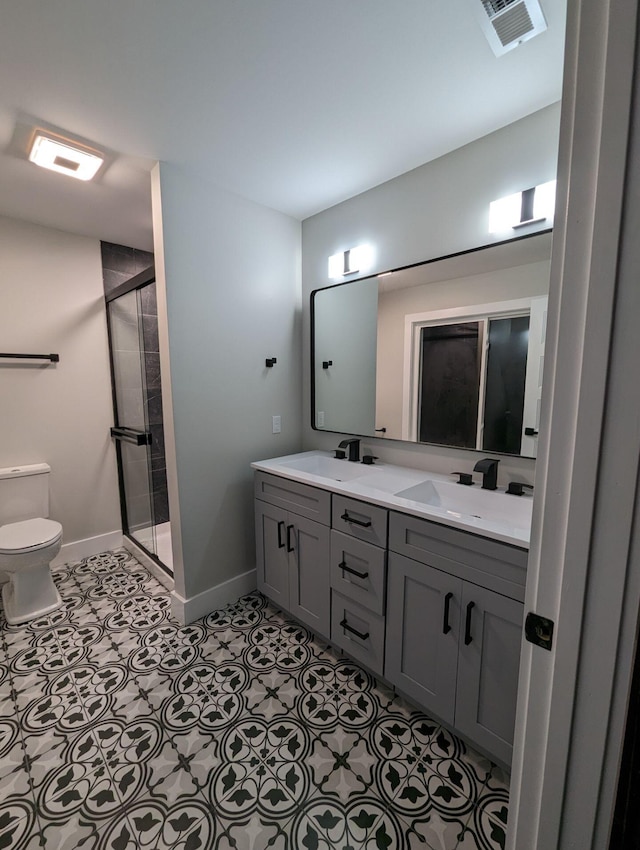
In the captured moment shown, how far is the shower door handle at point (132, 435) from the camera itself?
2.52 metres

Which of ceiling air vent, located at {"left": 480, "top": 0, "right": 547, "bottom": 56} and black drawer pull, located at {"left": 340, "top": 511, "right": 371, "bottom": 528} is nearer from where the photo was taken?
ceiling air vent, located at {"left": 480, "top": 0, "right": 547, "bottom": 56}

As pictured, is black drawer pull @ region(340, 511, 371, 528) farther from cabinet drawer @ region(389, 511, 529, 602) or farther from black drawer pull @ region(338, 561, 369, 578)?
black drawer pull @ region(338, 561, 369, 578)

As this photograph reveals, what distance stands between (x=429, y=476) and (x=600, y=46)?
1603mm

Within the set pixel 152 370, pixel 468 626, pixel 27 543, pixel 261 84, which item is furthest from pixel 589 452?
pixel 152 370

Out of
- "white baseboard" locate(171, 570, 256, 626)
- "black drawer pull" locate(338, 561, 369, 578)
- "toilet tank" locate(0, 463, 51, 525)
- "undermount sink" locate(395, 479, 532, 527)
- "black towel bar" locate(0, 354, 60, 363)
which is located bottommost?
"white baseboard" locate(171, 570, 256, 626)

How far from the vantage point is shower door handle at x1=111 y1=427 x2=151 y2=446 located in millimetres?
2521

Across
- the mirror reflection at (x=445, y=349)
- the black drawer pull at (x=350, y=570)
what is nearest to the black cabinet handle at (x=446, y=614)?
the black drawer pull at (x=350, y=570)

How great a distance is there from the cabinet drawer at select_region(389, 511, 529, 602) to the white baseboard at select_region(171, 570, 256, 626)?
4.20ft

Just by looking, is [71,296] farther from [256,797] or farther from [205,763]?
[256,797]

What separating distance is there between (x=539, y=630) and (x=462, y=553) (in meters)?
0.66

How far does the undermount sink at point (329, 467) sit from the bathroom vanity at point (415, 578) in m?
0.02

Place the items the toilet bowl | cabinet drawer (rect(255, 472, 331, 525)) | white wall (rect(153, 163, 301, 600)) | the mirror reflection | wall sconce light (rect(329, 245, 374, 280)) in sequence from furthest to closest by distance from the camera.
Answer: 1. wall sconce light (rect(329, 245, 374, 280))
2. the toilet bowl
3. white wall (rect(153, 163, 301, 600))
4. cabinet drawer (rect(255, 472, 331, 525))
5. the mirror reflection

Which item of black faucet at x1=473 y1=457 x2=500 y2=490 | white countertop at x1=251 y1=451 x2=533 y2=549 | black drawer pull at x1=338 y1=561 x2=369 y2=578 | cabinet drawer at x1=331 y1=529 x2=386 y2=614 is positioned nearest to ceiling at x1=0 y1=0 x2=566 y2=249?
black faucet at x1=473 y1=457 x2=500 y2=490

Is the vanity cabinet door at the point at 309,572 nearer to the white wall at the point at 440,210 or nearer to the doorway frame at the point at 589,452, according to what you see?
the white wall at the point at 440,210
